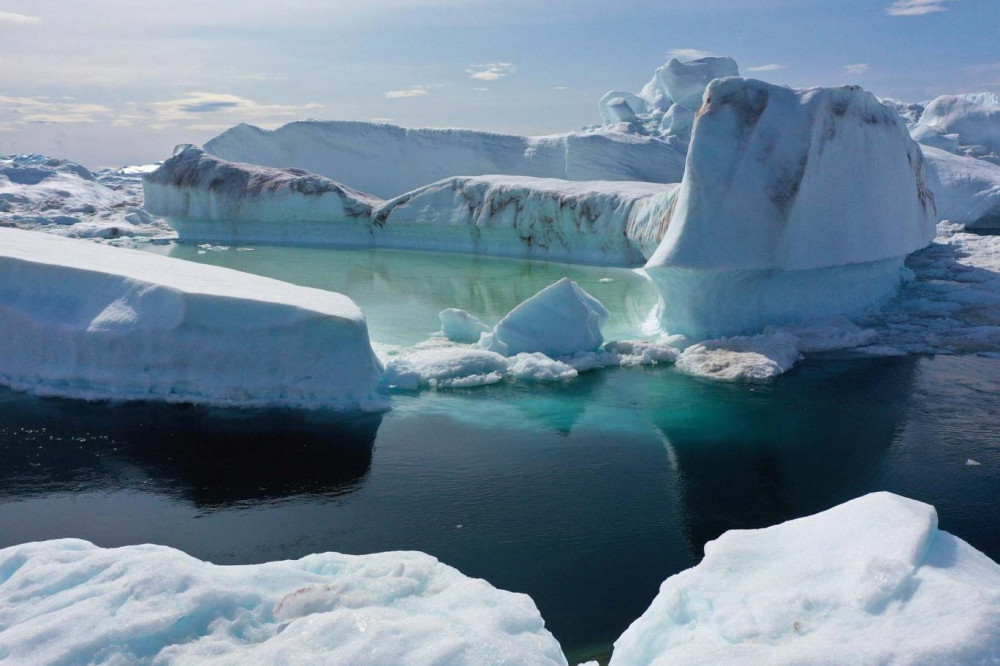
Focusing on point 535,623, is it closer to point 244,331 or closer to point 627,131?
point 244,331

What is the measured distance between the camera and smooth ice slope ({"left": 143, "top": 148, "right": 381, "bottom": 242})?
1894 cm

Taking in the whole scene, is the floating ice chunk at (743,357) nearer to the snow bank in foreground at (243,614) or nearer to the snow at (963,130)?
the snow bank in foreground at (243,614)

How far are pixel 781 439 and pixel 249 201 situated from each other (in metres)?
15.9

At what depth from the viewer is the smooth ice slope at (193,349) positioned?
6863 millimetres

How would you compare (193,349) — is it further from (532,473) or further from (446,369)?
(532,473)

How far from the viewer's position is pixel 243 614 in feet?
8.84

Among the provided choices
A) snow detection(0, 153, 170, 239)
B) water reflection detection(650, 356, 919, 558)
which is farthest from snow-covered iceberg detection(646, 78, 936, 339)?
snow detection(0, 153, 170, 239)

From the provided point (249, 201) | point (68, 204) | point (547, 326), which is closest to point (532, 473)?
point (547, 326)

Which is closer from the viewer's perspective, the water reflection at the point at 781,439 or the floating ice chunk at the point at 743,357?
the water reflection at the point at 781,439

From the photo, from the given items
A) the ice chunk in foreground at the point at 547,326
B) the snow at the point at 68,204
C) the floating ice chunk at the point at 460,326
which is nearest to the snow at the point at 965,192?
the ice chunk in foreground at the point at 547,326

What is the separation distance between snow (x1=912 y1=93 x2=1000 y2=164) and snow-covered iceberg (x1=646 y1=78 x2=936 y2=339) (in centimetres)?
1319

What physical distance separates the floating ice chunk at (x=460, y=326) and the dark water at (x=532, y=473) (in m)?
1.54

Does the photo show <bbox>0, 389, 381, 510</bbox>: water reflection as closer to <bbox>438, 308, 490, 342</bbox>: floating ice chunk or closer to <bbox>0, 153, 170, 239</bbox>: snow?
<bbox>438, 308, 490, 342</bbox>: floating ice chunk

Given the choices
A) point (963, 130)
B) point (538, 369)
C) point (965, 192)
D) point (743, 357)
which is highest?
point (963, 130)
